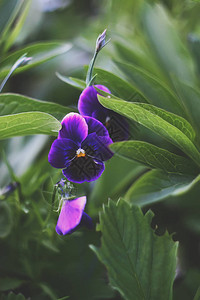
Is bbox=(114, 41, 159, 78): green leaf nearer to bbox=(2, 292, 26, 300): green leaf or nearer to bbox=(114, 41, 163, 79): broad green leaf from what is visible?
bbox=(114, 41, 163, 79): broad green leaf

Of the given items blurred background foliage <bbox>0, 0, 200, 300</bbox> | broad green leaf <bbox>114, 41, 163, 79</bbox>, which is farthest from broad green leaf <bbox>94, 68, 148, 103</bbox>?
broad green leaf <bbox>114, 41, 163, 79</bbox>

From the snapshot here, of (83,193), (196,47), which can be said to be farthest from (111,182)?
(196,47)

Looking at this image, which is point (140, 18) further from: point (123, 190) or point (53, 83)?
point (123, 190)

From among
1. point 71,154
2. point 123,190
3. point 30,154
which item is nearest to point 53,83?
point 30,154

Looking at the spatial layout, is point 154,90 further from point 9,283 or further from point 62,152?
point 9,283

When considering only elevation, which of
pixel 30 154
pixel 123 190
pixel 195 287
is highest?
pixel 30 154
